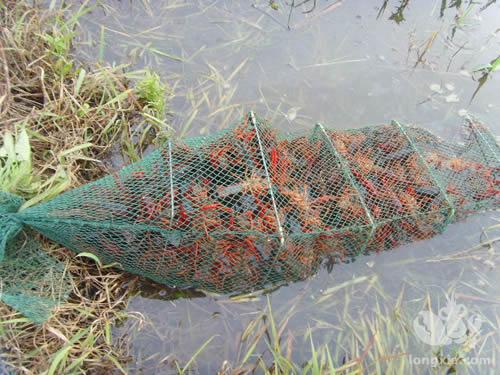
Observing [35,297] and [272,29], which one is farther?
[272,29]

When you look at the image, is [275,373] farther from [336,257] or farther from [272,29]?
[272,29]

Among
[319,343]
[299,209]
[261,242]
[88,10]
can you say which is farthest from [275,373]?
[88,10]

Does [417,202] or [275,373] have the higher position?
[417,202]

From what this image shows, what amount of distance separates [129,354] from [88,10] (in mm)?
3602

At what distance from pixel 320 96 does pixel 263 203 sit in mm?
2037

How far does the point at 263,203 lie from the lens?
3396 mm

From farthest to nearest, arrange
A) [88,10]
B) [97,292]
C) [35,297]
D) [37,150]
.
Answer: [88,10], [37,150], [97,292], [35,297]

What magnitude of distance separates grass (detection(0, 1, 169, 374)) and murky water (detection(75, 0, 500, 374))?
261mm

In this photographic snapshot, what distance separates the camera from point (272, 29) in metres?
5.35
